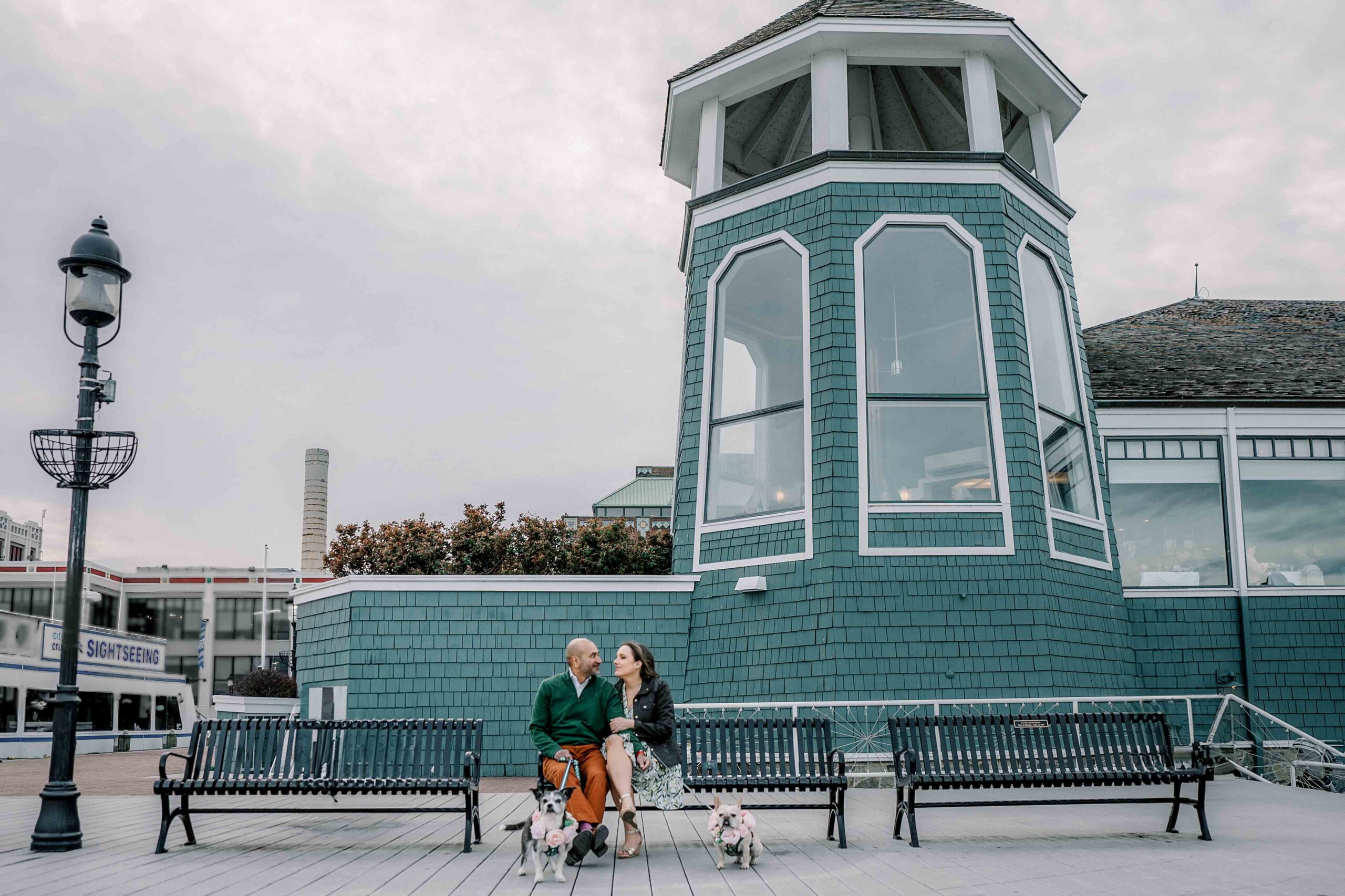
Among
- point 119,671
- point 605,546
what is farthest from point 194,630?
point 605,546

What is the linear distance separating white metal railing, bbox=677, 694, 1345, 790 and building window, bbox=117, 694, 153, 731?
4790cm

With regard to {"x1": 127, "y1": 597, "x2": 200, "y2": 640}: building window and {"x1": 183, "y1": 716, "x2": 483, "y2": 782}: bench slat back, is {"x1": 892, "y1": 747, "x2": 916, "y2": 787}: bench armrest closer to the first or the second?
{"x1": 183, "y1": 716, "x2": 483, "y2": 782}: bench slat back

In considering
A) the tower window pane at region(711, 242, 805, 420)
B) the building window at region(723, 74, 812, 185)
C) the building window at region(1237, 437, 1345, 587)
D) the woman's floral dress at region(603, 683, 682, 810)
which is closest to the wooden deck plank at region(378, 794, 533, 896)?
the woman's floral dress at region(603, 683, 682, 810)

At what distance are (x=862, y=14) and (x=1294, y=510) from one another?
9891 mm

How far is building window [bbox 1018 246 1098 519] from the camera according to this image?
14.5 m

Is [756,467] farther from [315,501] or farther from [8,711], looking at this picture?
[315,501]

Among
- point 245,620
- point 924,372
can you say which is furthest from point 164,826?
point 245,620

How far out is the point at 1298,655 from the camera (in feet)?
51.2

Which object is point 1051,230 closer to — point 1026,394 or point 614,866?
point 1026,394

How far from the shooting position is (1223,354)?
18484mm

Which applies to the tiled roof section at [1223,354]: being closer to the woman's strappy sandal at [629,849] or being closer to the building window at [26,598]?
the woman's strappy sandal at [629,849]

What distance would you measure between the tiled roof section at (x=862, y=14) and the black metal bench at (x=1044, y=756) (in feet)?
34.5

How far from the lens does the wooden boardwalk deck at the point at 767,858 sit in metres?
6.02

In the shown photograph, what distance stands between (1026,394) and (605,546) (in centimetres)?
1169
